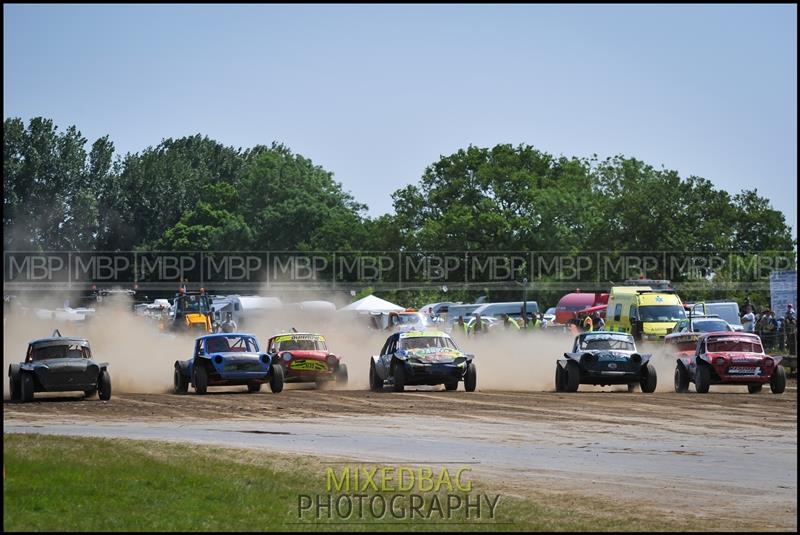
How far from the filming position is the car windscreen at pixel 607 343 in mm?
31344

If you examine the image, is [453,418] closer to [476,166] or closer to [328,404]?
[328,404]

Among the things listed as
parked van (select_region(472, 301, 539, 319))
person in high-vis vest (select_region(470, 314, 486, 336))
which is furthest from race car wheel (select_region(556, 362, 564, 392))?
parked van (select_region(472, 301, 539, 319))

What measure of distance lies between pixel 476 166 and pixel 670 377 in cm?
5404

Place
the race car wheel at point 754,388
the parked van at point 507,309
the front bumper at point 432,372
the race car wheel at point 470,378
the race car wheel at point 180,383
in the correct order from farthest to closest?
the parked van at point 507,309 → the race car wheel at point 180,383 → the race car wheel at point 470,378 → the front bumper at point 432,372 → the race car wheel at point 754,388

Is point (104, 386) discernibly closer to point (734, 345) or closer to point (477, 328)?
point (734, 345)

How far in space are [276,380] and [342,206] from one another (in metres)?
72.0

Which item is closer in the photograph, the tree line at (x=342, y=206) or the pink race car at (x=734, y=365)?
the pink race car at (x=734, y=365)

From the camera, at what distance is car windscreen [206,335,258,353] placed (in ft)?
102

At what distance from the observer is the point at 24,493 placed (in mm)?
13023

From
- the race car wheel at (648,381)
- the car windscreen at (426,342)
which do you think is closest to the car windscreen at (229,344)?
the car windscreen at (426,342)

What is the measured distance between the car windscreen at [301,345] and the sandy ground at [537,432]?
8.33 ft

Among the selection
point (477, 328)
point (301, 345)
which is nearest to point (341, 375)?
point (301, 345)

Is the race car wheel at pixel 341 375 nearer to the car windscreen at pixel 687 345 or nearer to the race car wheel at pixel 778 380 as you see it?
the car windscreen at pixel 687 345

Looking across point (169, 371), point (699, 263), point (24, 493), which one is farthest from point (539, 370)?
Answer: point (699, 263)
